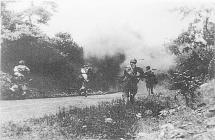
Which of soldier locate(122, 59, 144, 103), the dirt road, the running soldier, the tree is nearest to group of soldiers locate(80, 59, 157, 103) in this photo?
soldier locate(122, 59, 144, 103)

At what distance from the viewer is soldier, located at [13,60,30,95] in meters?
11.1

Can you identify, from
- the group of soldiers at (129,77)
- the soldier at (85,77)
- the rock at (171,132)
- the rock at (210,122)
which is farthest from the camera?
the soldier at (85,77)

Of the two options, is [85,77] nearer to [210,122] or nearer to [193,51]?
[193,51]

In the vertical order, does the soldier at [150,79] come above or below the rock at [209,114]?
above

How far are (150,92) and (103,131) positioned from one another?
11.8 feet

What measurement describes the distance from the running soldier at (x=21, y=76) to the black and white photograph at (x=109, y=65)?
0.11ft

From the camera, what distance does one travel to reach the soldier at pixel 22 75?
36.6 feet

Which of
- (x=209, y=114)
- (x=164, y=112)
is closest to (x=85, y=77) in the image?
(x=164, y=112)

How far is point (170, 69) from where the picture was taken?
12078 millimetres

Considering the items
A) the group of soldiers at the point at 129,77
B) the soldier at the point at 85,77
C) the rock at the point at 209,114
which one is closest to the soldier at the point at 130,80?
the group of soldiers at the point at 129,77

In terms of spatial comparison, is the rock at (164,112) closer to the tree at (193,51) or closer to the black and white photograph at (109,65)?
the black and white photograph at (109,65)

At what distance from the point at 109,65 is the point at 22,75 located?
2843 millimetres

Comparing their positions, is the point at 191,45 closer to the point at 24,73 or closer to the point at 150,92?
the point at 150,92

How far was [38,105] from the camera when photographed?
37.8 feet
